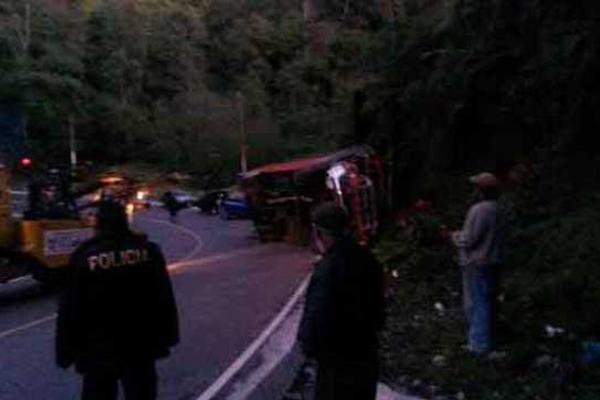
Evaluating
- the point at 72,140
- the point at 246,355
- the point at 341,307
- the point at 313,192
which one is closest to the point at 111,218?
the point at 341,307

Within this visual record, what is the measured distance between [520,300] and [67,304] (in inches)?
270

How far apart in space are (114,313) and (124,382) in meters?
0.46

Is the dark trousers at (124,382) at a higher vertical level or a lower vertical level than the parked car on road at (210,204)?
higher

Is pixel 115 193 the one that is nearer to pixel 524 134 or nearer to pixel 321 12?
pixel 524 134

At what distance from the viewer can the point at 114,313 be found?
23.2 ft

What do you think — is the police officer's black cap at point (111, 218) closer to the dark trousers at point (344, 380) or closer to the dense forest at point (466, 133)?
the dark trousers at point (344, 380)

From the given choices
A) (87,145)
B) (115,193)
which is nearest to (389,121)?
(115,193)

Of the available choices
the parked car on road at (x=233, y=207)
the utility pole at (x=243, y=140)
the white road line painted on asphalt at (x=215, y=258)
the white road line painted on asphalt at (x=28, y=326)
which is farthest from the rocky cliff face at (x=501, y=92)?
the utility pole at (x=243, y=140)

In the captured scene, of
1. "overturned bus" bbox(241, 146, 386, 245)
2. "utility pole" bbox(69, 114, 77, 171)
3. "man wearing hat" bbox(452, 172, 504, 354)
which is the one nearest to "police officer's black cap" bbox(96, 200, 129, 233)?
"man wearing hat" bbox(452, 172, 504, 354)

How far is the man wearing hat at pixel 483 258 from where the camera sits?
11.4 metres

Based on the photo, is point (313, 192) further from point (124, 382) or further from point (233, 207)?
point (124, 382)

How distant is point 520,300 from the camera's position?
41.6 ft

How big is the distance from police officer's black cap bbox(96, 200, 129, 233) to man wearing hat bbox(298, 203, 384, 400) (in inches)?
48.6

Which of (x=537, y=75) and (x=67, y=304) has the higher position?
(x=537, y=75)
